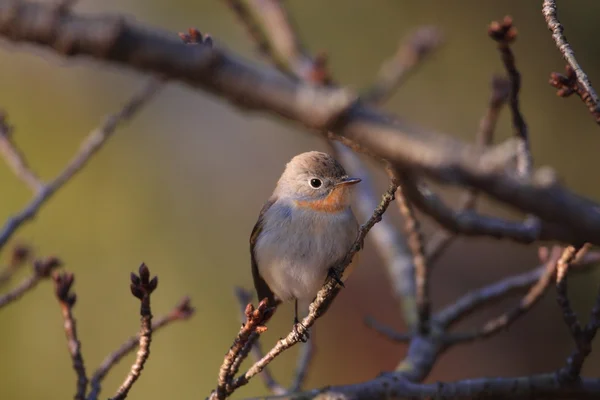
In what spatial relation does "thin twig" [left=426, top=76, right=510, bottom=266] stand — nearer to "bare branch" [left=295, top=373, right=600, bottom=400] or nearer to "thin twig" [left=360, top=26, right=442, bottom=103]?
"bare branch" [left=295, top=373, right=600, bottom=400]

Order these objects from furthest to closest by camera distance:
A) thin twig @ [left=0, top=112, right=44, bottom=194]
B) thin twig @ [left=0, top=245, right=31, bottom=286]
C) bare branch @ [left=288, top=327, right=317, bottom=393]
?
thin twig @ [left=0, top=245, right=31, bottom=286] < thin twig @ [left=0, top=112, right=44, bottom=194] < bare branch @ [left=288, top=327, right=317, bottom=393]

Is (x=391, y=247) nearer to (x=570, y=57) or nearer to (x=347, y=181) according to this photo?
(x=347, y=181)

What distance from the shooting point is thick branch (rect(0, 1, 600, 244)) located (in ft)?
3.24

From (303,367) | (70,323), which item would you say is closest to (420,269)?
(303,367)

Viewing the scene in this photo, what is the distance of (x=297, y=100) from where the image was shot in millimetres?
1016

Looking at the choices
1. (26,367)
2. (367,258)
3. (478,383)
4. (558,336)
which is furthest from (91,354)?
(558,336)

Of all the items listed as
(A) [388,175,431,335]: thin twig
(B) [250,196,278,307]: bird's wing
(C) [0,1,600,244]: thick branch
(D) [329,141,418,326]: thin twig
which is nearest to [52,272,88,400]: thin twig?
(B) [250,196,278,307]: bird's wing

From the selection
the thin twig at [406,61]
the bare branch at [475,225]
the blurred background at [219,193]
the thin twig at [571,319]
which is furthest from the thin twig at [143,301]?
the blurred background at [219,193]

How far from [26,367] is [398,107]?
4.53 m

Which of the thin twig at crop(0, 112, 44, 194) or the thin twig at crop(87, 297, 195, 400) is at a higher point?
the thin twig at crop(0, 112, 44, 194)

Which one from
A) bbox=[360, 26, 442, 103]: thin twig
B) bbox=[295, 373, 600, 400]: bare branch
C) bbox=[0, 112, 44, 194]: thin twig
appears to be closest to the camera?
bbox=[295, 373, 600, 400]: bare branch

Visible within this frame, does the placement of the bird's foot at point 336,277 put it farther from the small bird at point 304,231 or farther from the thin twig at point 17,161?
the thin twig at point 17,161

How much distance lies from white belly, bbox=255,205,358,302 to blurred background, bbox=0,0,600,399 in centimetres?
237

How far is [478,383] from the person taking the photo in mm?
2906
